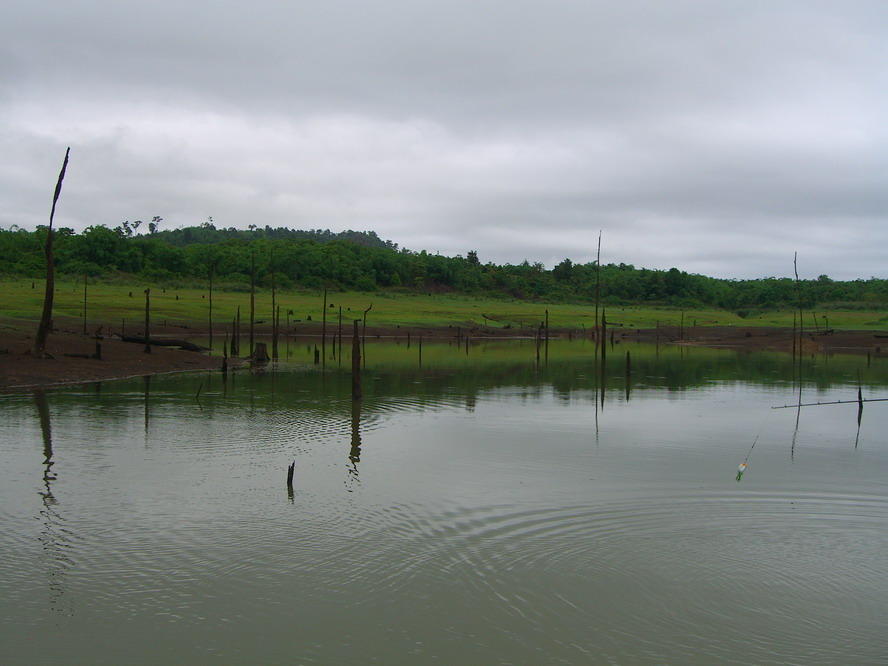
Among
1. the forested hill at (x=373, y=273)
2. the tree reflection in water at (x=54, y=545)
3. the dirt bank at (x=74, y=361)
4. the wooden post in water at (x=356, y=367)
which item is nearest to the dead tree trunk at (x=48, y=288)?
the dirt bank at (x=74, y=361)

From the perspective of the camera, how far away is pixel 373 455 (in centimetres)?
1688

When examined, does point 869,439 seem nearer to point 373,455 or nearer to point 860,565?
point 860,565

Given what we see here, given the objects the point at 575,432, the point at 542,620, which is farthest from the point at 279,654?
the point at 575,432

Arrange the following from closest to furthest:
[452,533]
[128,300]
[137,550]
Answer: [137,550] < [452,533] < [128,300]

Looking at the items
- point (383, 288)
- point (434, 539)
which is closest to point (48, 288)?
point (434, 539)

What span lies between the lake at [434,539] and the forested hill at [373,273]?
54970 mm

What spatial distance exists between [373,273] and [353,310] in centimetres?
2778

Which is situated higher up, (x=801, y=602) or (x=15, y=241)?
(x=15, y=241)

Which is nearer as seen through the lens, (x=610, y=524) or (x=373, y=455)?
(x=610, y=524)

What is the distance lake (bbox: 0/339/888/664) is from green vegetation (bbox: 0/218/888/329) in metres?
45.5

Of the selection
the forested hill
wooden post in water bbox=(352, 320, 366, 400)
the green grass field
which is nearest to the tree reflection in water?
wooden post in water bbox=(352, 320, 366, 400)

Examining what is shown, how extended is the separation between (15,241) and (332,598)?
95849mm

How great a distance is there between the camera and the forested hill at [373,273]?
86.9m

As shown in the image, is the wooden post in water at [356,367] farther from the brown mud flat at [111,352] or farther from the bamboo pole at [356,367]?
the brown mud flat at [111,352]
